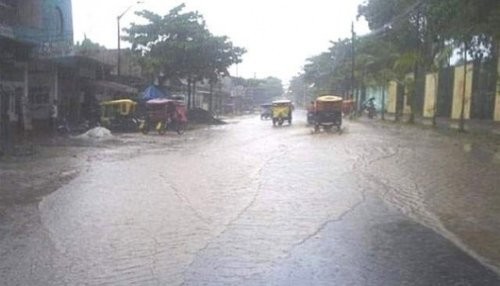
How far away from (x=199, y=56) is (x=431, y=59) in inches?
668

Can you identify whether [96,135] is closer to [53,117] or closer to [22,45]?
[53,117]

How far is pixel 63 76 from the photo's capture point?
3284 cm

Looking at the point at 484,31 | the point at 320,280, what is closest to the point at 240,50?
the point at 484,31

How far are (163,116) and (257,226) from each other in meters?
26.1

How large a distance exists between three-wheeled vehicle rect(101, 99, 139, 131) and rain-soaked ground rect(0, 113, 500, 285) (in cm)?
1803

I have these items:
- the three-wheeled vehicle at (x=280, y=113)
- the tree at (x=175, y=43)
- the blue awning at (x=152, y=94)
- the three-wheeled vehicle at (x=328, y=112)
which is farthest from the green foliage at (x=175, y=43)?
the three-wheeled vehicle at (x=328, y=112)

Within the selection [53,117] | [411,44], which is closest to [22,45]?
[53,117]

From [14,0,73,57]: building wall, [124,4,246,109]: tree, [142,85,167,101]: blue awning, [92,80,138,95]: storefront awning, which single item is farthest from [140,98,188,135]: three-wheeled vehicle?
[124,4,246,109]: tree

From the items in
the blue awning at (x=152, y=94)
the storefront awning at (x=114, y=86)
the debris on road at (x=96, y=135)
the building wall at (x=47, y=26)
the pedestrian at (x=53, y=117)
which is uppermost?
the building wall at (x=47, y=26)

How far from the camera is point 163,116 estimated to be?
111 ft

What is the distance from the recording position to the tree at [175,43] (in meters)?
45.6

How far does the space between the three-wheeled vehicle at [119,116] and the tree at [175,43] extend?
35.2 feet

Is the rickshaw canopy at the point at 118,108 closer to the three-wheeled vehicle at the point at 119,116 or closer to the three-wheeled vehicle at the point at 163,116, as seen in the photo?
the three-wheeled vehicle at the point at 119,116

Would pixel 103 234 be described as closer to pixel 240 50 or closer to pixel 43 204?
pixel 43 204
